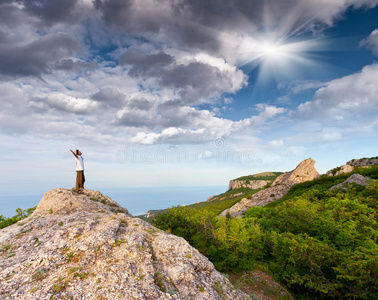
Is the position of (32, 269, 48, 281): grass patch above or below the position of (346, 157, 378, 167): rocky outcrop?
below

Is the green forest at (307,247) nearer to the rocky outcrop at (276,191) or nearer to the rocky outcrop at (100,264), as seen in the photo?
the rocky outcrop at (100,264)

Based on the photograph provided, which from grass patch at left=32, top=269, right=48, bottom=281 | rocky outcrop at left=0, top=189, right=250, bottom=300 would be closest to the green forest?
rocky outcrop at left=0, top=189, right=250, bottom=300

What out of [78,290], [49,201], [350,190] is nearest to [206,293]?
[78,290]

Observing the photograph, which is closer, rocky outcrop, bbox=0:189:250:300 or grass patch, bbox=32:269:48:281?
rocky outcrop, bbox=0:189:250:300

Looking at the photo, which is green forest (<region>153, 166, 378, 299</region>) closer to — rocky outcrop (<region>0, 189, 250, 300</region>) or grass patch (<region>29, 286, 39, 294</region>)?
rocky outcrop (<region>0, 189, 250, 300</region>)

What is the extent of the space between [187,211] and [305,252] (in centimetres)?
2004

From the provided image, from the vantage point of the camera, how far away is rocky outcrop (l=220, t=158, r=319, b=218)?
9125cm

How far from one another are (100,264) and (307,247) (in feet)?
67.9

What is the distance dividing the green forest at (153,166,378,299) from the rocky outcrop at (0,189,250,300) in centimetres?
1468

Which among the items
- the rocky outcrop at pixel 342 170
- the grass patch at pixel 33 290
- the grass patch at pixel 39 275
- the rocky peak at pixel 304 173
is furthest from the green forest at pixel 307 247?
the rocky outcrop at pixel 342 170

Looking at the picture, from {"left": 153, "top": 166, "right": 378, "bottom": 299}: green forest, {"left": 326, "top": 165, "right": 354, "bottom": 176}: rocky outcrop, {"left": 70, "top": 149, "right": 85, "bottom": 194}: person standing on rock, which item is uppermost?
{"left": 326, "top": 165, "right": 354, "bottom": 176}: rocky outcrop

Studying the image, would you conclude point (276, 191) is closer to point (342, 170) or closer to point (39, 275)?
point (342, 170)

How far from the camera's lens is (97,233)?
10.4 metres

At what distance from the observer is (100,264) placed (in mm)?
8539
